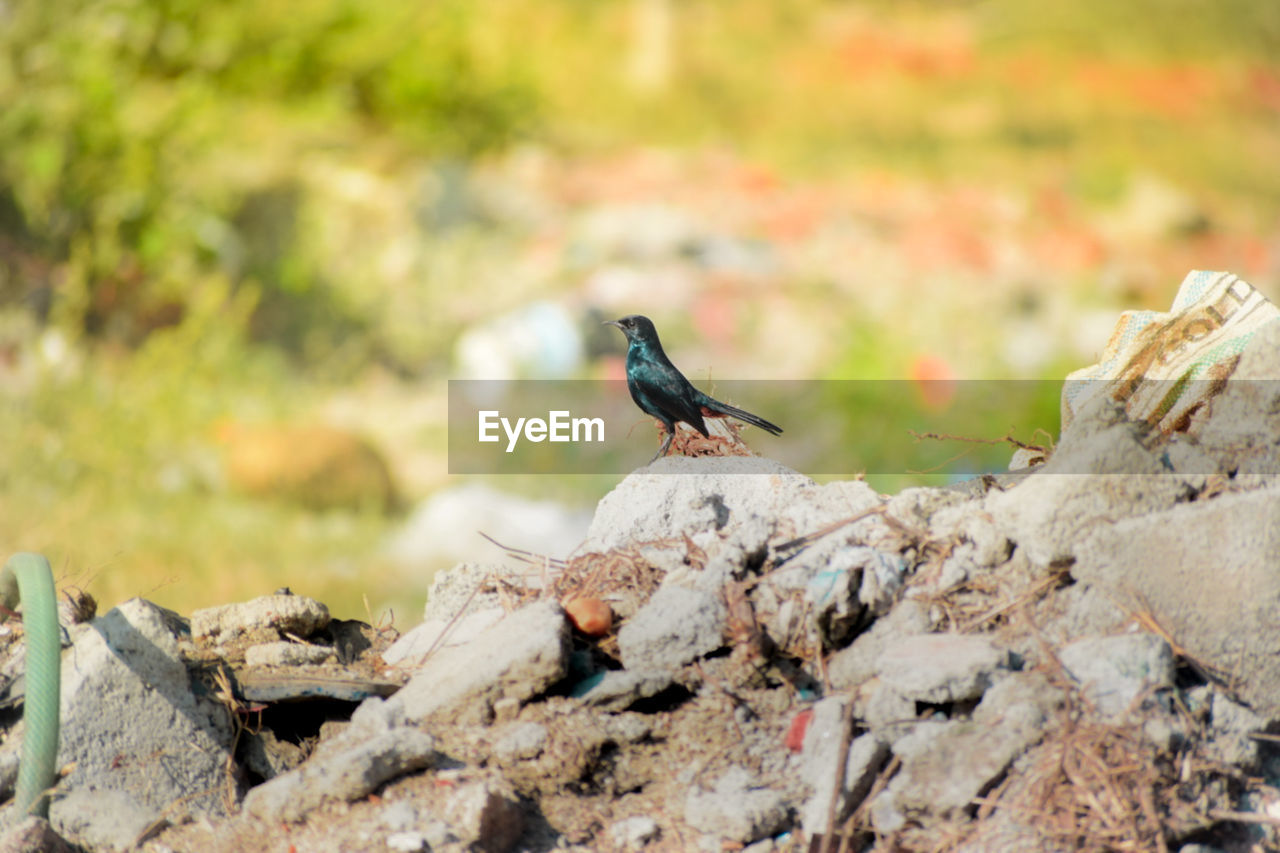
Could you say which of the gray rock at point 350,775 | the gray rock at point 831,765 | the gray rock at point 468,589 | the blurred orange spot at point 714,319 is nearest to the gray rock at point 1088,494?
the gray rock at point 831,765

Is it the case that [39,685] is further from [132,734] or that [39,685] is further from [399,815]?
[399,815]

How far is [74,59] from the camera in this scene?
5.95 meters

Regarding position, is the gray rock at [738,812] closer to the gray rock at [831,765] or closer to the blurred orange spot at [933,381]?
the gray rock at [831,765]

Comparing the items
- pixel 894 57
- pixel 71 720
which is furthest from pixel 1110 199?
pixel 71 720

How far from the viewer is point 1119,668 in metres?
1.63

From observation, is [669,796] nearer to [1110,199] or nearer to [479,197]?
[479,197]

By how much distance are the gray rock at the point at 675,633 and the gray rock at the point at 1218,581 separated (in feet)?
2.07

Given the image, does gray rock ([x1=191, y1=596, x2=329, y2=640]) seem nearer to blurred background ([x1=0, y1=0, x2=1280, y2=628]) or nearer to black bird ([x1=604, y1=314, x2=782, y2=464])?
black bird ([x1=604, y1=314, x2=782, y2=464])

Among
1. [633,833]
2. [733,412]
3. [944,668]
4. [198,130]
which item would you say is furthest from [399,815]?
[198,130]

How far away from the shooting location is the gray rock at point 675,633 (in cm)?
179

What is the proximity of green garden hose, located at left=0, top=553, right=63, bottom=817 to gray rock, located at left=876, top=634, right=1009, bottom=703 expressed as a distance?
119 centimetres

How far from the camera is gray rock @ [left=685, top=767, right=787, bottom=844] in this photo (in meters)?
1.61

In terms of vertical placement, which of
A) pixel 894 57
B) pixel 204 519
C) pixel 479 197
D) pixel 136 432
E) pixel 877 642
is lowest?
pixel 204 519

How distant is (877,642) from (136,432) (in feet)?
14.5
